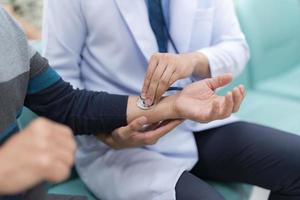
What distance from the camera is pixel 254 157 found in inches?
41.1

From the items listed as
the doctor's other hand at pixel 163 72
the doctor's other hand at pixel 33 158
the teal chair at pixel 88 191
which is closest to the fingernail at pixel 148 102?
the doctor's other hand at pixel 163 72

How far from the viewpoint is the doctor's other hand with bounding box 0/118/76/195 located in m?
0.37

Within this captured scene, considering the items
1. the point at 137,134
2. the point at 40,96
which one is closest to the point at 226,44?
the point at 137,134

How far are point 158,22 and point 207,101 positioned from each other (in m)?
0.24

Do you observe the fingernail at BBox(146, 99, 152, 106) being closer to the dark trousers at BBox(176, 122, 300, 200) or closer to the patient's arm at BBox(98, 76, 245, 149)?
the patient's arm at BBox(98, 76, 245, 149)

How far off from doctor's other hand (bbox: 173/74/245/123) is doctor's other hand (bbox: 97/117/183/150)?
5 centimetres

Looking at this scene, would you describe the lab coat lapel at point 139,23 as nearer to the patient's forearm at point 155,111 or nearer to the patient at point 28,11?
the patient's forearm at point 155,111

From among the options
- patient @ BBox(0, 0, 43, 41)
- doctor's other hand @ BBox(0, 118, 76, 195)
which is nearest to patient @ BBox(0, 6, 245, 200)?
doctor's other hand @ BBox(0, 118, 76, 195)

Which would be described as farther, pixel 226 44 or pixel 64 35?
pixel 226 44

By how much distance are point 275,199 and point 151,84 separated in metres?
0.48

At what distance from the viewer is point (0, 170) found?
38 cm

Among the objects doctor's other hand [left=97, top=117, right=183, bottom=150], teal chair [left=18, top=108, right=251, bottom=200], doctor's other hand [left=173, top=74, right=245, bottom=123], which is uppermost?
doctor's other hand [left=173, top=74, right=245, bottom=123]

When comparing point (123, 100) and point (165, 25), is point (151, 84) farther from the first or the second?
point (165, 25)

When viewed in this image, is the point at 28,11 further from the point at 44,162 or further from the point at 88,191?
the point at 44,162
